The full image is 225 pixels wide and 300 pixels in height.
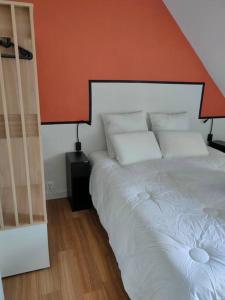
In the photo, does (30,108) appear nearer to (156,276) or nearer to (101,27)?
(156,276)

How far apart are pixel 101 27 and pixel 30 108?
1.49 m

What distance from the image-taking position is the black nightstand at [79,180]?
7.97 ft

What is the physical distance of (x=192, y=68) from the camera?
9.84 ft

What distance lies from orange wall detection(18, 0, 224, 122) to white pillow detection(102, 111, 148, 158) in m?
0.30

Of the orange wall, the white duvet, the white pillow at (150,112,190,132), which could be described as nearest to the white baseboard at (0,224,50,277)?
the white duvet

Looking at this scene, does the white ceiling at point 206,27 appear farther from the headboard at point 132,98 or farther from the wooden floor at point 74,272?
the wooden floor at point 74,272

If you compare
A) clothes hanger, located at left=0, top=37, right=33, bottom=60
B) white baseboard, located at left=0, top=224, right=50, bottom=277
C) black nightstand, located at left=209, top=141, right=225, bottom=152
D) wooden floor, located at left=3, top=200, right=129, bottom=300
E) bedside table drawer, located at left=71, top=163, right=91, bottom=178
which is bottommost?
wooden floor, located at left=3, top=200, right=129, bottom=300

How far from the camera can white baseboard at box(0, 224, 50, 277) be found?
1.62m

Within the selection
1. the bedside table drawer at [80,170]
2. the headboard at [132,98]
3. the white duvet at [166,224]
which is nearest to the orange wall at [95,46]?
the headboard at [132,98]

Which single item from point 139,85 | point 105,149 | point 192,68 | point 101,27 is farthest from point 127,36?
point 105,149

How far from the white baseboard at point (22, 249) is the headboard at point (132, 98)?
1.30m

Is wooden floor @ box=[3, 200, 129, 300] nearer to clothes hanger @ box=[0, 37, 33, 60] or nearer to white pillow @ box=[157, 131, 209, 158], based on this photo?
white pillow @ box=[157, 131, 209, 158]

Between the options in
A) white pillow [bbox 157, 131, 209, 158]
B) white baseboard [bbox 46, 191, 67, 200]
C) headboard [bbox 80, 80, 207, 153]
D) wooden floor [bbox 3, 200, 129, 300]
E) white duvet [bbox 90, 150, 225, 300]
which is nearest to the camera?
white duvet [bbox 90, 150, 225, 300]

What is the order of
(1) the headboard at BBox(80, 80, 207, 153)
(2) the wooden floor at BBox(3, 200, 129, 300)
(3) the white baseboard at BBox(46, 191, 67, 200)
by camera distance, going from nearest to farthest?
(2) the wooden floor at BBox(3, 200, 129, 300)
(1) the headboard at BBox(80, 80, 207, 153)
(3) the white baseboard at BBox(46, 191, 67, 200)
